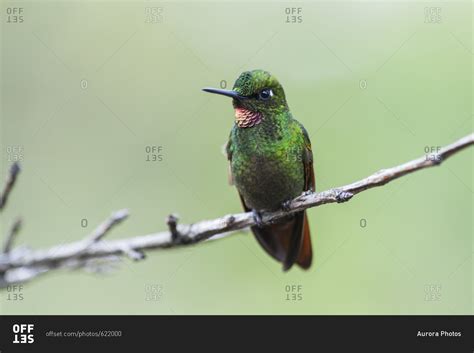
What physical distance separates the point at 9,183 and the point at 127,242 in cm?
59

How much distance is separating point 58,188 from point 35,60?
1999 millimetres

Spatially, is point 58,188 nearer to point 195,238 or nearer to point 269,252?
point 269,252

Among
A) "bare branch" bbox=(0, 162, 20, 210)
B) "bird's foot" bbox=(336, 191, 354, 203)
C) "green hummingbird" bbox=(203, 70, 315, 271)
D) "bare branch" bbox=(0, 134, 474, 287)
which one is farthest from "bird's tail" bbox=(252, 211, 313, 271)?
"bare branch" bbox=(0, 162, 20, 210)

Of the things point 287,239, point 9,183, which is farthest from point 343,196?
point 287,239

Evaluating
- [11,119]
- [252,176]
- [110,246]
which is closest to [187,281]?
[252,176]

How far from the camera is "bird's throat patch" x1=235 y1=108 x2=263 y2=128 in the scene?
433cm

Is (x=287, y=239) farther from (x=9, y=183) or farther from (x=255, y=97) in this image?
(x=9, y=183)

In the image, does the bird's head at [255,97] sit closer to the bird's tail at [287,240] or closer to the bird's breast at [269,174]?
the bird's breast at [269,174]

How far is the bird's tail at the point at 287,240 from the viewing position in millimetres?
4926

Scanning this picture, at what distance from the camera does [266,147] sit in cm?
430

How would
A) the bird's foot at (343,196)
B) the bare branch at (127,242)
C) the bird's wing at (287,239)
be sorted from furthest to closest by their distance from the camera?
the bird's wing at (287,239) → the bird's foot at (343,196) → the bare branch at (127,242)

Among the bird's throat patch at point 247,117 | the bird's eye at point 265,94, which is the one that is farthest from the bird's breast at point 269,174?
the bird's eye at point 265,94

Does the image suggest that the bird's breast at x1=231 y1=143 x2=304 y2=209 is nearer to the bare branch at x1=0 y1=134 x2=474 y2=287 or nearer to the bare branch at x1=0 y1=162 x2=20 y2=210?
the bare branch at x1=0 y1=134 x2=474 y2=287

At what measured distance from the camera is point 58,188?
6.75 meters
